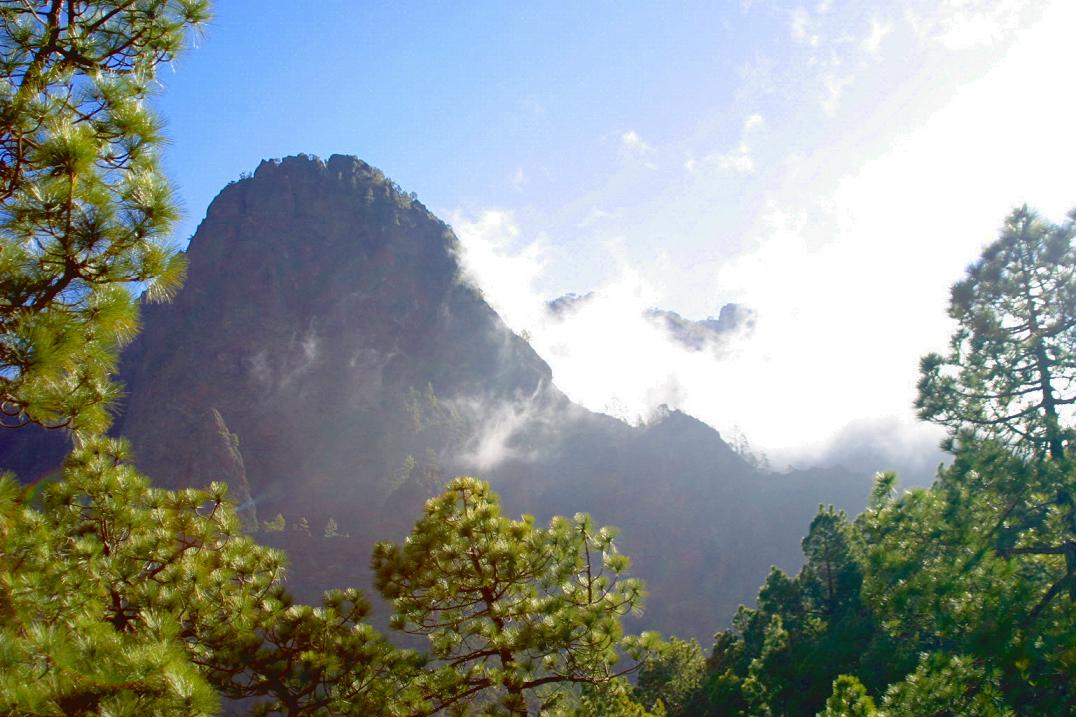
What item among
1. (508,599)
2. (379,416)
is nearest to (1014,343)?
(508,599)

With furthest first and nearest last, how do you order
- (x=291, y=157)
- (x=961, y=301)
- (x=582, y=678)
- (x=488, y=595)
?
(x=291, y=157)
(x=961, y=301)
(x=488, y=595)
(x=582, y=678)

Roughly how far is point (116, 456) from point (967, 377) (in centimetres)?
1084

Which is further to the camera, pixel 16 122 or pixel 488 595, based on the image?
pixel 488 595

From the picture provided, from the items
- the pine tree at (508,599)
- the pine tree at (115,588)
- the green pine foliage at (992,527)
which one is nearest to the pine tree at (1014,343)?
the green pine foliage at (992,527)

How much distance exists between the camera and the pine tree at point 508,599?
6965mm

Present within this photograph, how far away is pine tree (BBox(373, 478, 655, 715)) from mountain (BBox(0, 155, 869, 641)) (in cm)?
7551

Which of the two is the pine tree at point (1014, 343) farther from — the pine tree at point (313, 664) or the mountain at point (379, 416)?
the mountain at point (379, 416)

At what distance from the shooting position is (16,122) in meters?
4.39

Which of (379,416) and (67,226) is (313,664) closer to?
(67,226)

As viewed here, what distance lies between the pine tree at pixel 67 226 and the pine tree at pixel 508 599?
401 cm

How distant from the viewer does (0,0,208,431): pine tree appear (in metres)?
4.18

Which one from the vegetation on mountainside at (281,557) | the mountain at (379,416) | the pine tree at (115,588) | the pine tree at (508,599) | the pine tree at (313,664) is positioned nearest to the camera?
the pine tree at (115,588)

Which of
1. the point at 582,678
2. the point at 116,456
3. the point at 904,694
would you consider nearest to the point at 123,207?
the point at 116,456

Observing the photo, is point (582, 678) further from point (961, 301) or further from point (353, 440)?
point (353, 440)
